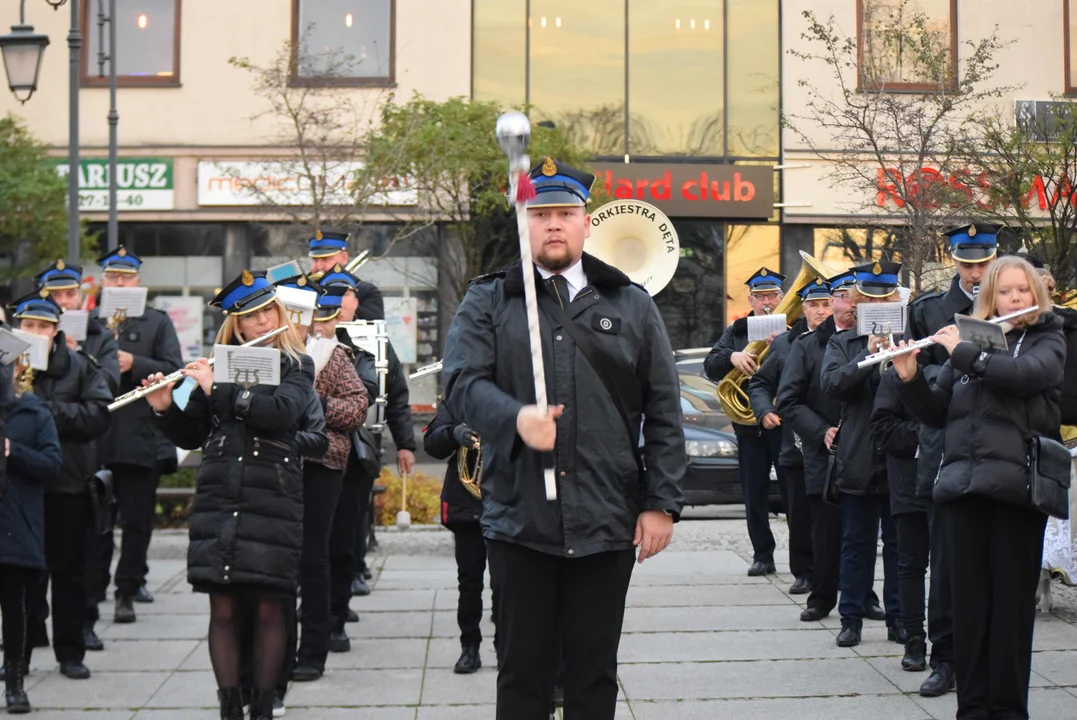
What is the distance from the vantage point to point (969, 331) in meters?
5.98

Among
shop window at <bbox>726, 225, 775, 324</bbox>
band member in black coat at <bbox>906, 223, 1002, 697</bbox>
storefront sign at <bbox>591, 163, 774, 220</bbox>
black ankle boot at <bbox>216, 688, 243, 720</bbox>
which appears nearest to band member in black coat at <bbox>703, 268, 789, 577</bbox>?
band member in black coat at <bbox>906, 223, 1002, 697</bbox>

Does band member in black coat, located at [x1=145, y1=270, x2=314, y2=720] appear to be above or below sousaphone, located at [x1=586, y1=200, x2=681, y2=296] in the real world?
below

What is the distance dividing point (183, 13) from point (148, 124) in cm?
187

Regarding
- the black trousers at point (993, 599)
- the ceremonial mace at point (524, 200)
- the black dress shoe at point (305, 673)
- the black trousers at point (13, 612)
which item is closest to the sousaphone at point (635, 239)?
the black dress shoe at point (305, 673)

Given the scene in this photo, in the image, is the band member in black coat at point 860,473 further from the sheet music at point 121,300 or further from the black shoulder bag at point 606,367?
the sheet music at point 121,300

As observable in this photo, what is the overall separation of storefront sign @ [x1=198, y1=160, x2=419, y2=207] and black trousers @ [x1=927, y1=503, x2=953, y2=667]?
12.6m

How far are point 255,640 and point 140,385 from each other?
12.0 feet

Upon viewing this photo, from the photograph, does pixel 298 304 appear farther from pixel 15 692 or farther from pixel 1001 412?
pixel 1001 412

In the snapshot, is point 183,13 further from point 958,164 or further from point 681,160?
point 958,164

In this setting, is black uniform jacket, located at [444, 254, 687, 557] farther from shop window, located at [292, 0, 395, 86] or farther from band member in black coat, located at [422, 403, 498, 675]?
shop window, located at [292, 0, 395, 86]

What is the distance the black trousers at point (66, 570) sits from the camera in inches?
311

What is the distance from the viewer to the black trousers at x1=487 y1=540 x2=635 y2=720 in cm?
483

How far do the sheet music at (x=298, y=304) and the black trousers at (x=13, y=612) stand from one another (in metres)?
1.78

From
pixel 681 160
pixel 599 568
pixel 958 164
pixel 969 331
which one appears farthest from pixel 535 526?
pixel 681 160
